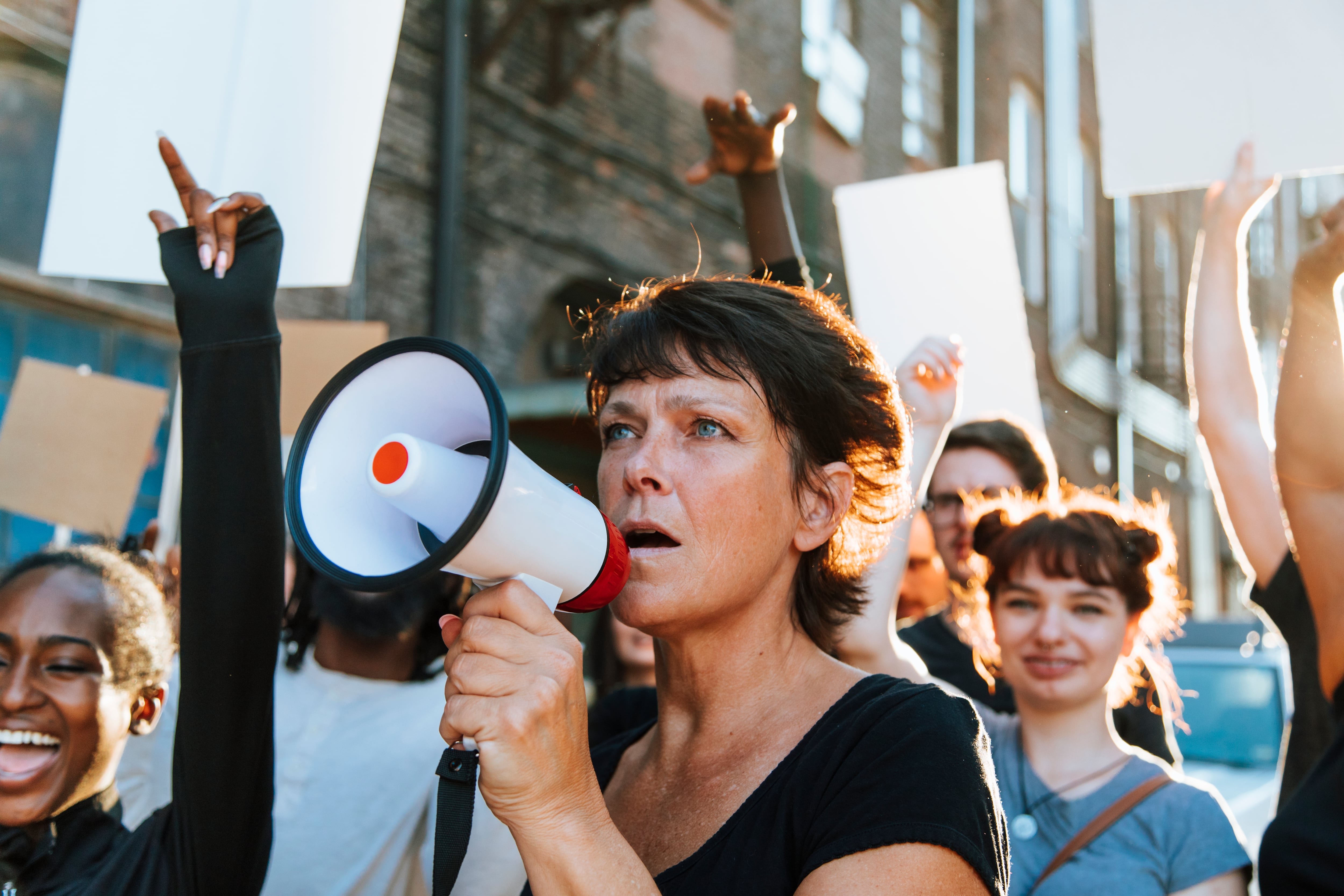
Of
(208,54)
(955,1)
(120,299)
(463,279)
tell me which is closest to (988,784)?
(208,54)

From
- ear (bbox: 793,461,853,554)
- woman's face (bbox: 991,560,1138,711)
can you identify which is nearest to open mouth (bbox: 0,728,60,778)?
ear (bbox: 793,461,853,554)

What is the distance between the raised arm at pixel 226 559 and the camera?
1437 mm

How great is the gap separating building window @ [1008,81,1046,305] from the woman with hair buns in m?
9.67

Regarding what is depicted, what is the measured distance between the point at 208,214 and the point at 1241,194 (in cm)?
172

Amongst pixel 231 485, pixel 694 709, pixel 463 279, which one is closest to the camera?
pixel 231 485

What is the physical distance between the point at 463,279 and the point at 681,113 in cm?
241

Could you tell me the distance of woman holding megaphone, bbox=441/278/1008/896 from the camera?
1.18 meters

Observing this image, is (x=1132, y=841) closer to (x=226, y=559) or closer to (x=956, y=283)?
(x=956, y=283)

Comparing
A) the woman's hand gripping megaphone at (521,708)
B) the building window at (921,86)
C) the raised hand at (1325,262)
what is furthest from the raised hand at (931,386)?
the building window at (921,86)

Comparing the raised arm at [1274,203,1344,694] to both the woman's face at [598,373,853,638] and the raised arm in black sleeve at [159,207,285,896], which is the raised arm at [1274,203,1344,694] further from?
the raised arm in black sleeve at [159,207,285,896]

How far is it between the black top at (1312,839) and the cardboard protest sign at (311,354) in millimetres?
1669

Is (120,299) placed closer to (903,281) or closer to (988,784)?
(903,281)

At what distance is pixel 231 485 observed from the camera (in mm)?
1443

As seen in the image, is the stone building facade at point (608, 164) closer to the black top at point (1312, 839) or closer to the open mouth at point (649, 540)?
the open mouth at point (649, 540)
